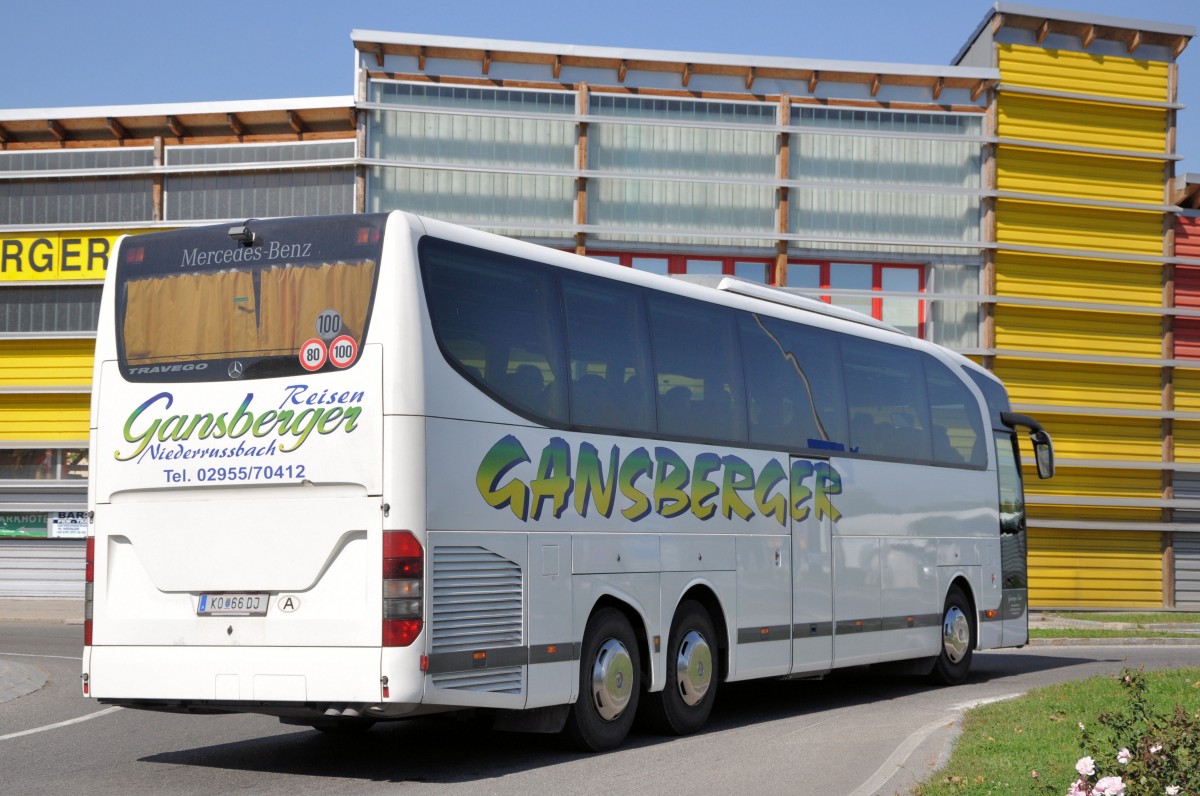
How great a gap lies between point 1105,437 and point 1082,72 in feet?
24.5

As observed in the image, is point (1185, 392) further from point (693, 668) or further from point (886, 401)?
point (693, 668)

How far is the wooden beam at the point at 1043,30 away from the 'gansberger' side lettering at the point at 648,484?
1983cm

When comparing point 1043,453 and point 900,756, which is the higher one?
point 1043,453

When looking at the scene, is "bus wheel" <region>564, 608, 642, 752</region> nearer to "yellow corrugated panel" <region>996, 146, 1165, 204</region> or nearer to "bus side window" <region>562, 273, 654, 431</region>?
"bus side window" <region>562, 273, 654, 431</region>

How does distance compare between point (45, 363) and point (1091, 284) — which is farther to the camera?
point (1091, 284)

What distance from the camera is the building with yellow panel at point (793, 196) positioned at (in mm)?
30000

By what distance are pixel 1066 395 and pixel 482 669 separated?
80.0 ft

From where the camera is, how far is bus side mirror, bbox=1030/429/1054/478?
18.4 meters

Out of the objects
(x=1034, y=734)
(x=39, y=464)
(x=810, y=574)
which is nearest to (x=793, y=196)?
(x=39, y=464)

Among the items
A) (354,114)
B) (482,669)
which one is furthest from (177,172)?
(482,669)

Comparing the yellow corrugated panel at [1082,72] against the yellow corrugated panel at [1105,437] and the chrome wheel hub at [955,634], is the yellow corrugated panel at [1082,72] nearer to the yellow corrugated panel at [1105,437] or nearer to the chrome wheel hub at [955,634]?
the yellow corrugated panel at [1105,437]

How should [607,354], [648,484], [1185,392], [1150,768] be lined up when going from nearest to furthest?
[1150,768]
[607,354]
[648,484]
[1185,392]

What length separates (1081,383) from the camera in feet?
105

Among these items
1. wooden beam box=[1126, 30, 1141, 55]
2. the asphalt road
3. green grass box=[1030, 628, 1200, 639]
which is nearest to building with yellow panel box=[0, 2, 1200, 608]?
wooden beam box=[1126, 30, 1141, 55]
